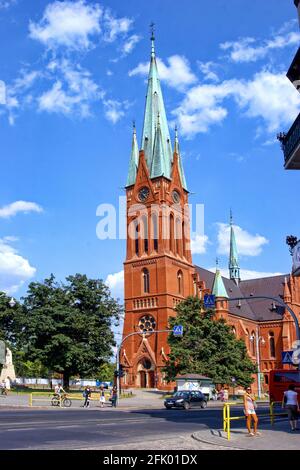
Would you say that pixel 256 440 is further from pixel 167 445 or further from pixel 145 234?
pixel 145 234

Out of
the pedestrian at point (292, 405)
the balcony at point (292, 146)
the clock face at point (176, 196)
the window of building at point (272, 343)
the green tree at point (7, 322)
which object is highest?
the clock face at point (176, 196)

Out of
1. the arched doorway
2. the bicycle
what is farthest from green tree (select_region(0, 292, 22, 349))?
the bicycle

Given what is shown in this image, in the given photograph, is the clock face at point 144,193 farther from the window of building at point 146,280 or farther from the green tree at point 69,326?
the green tree at point 69,326

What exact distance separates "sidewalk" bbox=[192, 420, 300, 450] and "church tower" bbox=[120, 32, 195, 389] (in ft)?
167

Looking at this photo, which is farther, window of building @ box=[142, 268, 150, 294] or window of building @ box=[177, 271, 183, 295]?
window of building @ box=[177, 271, 183, 295]

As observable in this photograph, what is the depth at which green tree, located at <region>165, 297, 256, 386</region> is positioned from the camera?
55188 mm

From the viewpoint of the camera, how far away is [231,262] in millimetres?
108875

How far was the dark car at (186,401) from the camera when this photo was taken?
3650 cm

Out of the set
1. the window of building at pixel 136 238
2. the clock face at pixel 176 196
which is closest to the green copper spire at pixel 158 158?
the clock face at pixel 176 196

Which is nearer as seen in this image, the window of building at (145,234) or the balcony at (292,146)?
the balcony at (292,146)

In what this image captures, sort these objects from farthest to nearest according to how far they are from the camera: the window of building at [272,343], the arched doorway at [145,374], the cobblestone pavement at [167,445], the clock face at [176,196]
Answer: the window of building at [272,343] → the clock face at [176,196] → the arched doorway at [145,374] → the cobblestone pavement at [167,445]

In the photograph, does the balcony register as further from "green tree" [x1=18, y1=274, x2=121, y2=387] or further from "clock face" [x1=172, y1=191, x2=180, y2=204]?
"clock face" [x1=172, y1=191, x2=180, y2=204]

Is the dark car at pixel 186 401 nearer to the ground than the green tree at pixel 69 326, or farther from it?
nearer to the ground

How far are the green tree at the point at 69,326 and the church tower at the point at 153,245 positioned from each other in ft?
38.1
